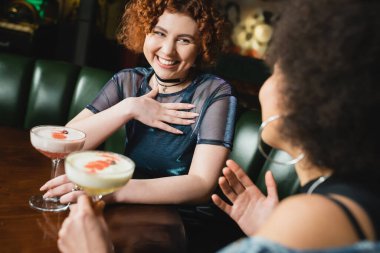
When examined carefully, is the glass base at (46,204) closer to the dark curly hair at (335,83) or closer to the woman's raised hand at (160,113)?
the woman's raised hand at (160,113)

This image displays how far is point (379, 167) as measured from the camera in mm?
859

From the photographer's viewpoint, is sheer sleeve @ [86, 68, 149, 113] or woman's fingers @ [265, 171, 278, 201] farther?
sheer sleeve @ [86, 68, 149, 113]

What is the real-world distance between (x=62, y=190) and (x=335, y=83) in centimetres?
102

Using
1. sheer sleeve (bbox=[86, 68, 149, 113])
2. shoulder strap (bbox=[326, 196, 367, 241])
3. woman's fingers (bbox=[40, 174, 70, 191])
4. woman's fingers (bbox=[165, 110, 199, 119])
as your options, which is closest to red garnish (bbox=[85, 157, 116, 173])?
woman's fingers (bbox=[40, 174, 70, 191])

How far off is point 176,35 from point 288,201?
132cm

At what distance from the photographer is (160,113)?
195 centimetres

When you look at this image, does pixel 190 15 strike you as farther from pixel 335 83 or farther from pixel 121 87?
pixel 335 83

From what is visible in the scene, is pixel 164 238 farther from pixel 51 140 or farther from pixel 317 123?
pixel 317 123

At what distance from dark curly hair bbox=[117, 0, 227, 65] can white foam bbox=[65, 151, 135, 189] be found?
0.99 m

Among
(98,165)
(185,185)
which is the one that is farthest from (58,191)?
(185,185)

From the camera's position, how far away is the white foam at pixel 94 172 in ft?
3.55

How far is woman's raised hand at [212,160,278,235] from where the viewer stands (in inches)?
53.3

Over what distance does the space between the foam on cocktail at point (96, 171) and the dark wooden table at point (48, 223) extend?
0.63 ft

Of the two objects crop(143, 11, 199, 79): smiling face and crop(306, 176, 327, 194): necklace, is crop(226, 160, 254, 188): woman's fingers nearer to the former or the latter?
crop(306, 176, 327, 194): necklace
